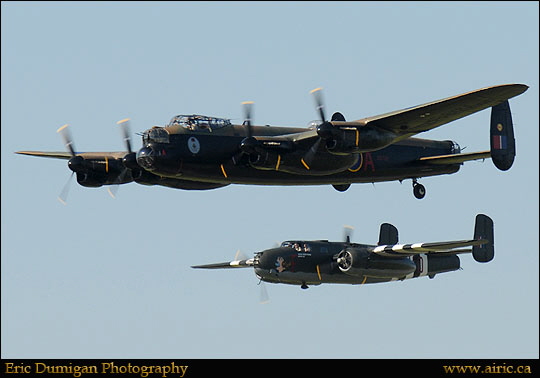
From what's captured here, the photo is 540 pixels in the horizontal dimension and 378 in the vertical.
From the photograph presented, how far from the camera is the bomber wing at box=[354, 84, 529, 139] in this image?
4584 cm

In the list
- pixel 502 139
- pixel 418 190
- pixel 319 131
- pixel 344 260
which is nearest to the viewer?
pixel 319 131

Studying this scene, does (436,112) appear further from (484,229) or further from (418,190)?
(484,229)

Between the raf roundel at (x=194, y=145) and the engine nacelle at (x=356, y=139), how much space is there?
5250 millimetres

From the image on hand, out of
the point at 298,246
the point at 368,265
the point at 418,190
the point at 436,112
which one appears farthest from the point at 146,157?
the point at 368,265

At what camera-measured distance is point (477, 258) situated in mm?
66250

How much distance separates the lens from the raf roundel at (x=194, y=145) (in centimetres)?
4725

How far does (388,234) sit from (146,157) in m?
28.9

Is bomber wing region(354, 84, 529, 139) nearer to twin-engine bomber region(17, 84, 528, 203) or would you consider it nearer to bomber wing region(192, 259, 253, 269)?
twin-engine bomber region(17, 84, 528, 203)

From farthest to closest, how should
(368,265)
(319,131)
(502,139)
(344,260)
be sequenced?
(344,260), (368,265), (502,139), (319,131)

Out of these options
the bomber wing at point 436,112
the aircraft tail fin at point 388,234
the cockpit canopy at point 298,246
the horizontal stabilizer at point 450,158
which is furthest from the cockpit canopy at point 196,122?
the aircraft tail fin at point 388,234

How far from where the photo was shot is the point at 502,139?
53.5 metres

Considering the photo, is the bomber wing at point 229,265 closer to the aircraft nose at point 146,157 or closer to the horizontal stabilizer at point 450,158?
the horizontal stabilizer at point 450,158
